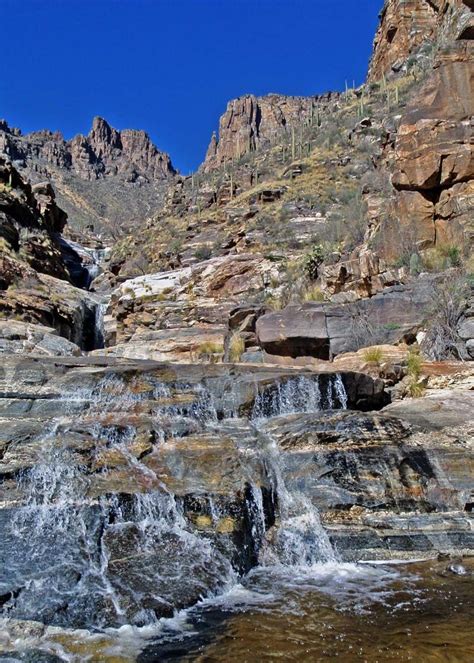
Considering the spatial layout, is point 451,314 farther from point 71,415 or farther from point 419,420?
point 71,415

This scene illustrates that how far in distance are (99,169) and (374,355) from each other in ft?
364

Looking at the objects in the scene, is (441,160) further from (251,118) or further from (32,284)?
(251,118)

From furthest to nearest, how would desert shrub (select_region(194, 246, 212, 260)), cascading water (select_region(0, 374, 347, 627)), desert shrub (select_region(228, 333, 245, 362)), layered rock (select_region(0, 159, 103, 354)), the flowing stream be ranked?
desert shrub (select_region(194, 246, 212, 260)) → layered rock (select_region(0, 159, 103, 354)) → desert shrub (select_region(228, 333, 245, 362)) → cascading water (select_region(0, 374, 347, 627)) → the flowing stream

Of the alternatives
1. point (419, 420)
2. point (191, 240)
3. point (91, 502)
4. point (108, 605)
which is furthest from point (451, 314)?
point (191, 240)

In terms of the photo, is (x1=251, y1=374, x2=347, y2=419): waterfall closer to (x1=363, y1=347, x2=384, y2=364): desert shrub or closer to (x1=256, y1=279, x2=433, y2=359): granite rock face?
(x1=363, y1=347, x2=384, y2=364): desert shrub

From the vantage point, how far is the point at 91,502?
732 cm

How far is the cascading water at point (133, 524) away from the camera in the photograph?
5.76m

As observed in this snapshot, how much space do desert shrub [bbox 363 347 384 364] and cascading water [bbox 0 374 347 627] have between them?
3687mm

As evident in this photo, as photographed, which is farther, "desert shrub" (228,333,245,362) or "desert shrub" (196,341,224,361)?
"desert shrub" (196,341,224,361)

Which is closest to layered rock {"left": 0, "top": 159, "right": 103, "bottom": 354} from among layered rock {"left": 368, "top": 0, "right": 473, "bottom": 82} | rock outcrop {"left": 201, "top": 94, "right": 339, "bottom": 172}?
layered rock {"left": 368, "top": 0, "right": 473, "bottom": 82}

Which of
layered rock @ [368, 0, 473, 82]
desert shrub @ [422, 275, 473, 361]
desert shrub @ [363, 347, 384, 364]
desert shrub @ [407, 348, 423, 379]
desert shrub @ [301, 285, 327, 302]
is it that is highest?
layered rock @ [368, 0, 473, 82]

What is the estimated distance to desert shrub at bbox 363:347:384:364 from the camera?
1236cm

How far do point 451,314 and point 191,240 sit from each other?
22.1 metres

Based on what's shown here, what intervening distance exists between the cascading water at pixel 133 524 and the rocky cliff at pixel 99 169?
64722mm
